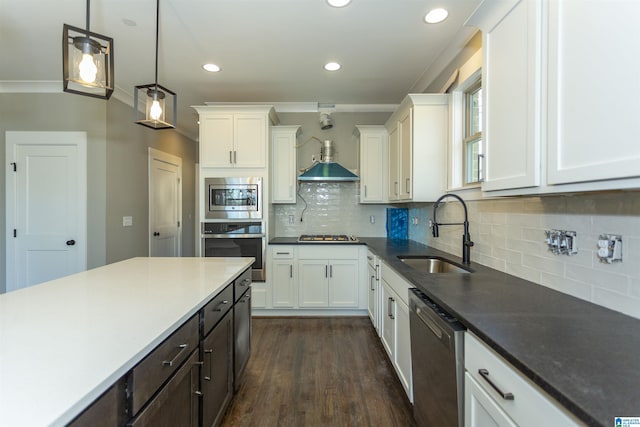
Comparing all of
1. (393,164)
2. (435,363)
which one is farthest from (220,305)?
(393,164)

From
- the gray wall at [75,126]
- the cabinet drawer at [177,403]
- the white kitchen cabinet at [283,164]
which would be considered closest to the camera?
the cabinet drawer at [177,403]

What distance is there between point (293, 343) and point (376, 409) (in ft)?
3.66

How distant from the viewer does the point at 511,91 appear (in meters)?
1.29

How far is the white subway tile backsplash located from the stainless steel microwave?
7.48 ft

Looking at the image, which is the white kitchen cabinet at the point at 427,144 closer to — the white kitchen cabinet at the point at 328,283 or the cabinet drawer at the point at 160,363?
the white kitchen cabinet at the point at 328,283

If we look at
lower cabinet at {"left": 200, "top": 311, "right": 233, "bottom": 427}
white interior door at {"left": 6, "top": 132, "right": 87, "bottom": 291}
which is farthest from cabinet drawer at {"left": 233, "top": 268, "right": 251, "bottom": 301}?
white interior door at {"left": 6, "top": 132, "right": 87, "bottom": 291}

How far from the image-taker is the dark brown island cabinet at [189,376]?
792 millimetres

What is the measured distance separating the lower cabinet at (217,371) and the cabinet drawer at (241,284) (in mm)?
149

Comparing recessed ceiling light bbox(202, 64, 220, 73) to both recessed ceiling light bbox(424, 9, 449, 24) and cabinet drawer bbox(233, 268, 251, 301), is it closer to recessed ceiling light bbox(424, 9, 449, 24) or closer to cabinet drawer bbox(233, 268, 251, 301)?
recessed ceiling light bbox(424, 9, 449, 24)

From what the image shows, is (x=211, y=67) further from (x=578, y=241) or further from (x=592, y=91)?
(x=578, y=241)

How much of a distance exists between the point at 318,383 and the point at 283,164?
8.13 ft

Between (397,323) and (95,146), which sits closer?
(397,323)

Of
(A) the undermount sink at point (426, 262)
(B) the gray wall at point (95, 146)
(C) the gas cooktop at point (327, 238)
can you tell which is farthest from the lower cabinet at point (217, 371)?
(B) the gray wall at point (95, 146)

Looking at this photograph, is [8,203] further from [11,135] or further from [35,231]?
[11,135]
